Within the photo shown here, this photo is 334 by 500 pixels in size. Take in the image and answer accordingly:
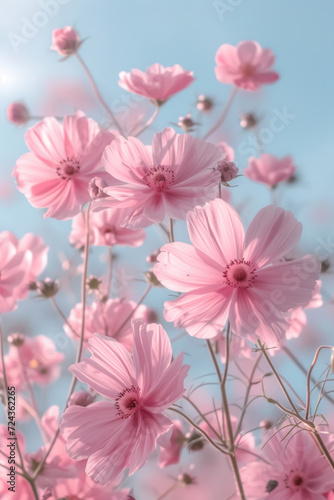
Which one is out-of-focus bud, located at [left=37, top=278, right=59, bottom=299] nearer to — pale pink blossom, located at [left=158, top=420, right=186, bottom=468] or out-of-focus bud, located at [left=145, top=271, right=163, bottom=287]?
out-of-focus bud, located at [left=145, top=271, right=163, bottom=287]

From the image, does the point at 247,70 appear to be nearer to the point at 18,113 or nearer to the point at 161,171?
the point at 18,113

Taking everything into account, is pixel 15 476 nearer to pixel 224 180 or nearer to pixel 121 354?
pixel 121 354

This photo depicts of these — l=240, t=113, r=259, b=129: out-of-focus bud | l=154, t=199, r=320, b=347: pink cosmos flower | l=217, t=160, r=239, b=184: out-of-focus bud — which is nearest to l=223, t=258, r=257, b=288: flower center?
l=154, t=199, r=320, b=347: pink cosmos flower

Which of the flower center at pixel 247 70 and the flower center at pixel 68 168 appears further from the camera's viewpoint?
the flower center at pixel 247 70

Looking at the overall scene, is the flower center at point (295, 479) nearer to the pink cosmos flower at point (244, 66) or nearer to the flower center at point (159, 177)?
the flower center at point (159, 177)

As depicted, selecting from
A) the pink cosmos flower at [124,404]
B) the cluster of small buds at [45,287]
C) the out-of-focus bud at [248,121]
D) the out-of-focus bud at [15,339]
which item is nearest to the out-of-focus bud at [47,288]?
the cluster of small buds at [45,287]

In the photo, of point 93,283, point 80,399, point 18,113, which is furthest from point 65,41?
point 80,399
